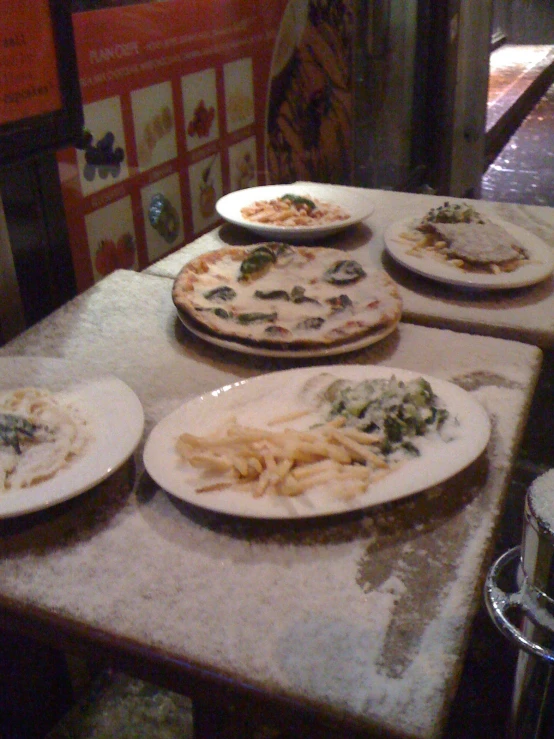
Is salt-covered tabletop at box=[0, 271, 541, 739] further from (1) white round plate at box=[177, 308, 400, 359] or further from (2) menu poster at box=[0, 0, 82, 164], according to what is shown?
(2) menu poster at box=[0, 0, 82, 164]

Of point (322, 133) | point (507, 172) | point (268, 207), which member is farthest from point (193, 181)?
point (507, 172)

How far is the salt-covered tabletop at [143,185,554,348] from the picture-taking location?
147cm

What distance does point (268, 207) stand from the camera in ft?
6.47

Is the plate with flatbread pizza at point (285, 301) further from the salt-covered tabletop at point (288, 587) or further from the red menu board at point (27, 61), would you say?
the red menu board at point (27, 61)

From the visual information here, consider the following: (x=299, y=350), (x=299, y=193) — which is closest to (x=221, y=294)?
(x=299, y=350)

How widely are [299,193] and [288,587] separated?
1549mm

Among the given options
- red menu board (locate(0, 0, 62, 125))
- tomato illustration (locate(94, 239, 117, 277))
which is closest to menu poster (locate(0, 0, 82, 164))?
red menu board (locate(0, 0, 62, 125))

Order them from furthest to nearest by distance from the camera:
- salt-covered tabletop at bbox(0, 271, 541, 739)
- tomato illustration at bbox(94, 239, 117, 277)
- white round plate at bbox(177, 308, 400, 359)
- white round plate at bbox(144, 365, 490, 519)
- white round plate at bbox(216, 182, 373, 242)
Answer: tomato illustration at bbox(94, 239, 117, 277)
white round plate at bbox(216, 182, 373, 242)
white round plate at bbox(177, 308, 400, 359)
white round plate at bbox(144, 365, 490, 519)
salt-covered tabletop at bbox(0, 271, 541, 739)

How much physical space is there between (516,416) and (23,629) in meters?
0.78

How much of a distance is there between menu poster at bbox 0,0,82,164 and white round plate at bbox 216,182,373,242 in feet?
1.63

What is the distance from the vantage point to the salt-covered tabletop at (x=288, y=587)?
2.29 ft

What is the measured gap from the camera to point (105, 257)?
1960mm

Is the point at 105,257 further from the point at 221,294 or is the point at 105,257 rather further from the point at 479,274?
the point at 479,274

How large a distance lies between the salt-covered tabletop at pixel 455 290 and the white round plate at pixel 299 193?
61 mm
